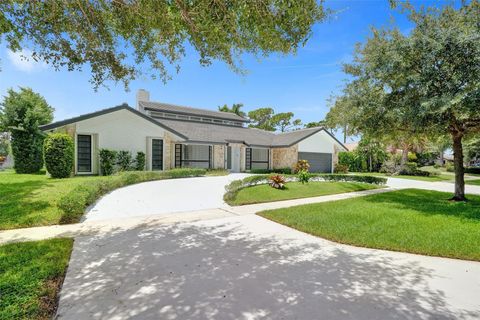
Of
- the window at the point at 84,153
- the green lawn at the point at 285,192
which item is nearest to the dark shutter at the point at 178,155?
the window at the point at 84,153

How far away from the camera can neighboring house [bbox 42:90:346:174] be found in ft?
58.5

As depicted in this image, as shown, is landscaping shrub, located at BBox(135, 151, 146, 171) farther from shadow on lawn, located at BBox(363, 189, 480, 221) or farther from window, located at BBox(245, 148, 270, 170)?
shadow on lawn, located at BBox(363, 189, 480, 221)

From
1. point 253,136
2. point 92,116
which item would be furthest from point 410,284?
point 253,136

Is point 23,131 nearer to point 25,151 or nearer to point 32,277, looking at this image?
point 25,151

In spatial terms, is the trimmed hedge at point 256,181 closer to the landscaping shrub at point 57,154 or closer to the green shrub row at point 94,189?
the green shrub row at point 94,189

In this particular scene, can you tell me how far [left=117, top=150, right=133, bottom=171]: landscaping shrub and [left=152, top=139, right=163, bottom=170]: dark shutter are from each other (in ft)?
7.45

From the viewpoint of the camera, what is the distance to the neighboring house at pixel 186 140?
17.8 m

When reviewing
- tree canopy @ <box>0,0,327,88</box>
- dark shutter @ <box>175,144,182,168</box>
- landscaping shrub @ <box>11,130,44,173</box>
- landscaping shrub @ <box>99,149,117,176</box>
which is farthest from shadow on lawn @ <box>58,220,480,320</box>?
landscaping shrub @ <box>11,130,44,173</box>

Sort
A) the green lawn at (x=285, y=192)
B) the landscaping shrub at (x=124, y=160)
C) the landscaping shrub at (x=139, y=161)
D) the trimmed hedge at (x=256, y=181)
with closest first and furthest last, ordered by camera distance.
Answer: the green lawn at (x=285, y=192)
the trimmed hedge at (x=256, y=181)
the landscaping shrub at (x=124, y=160)
the landscaping shrub at (x=139, y=161)

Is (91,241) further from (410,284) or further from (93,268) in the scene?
(410,284)

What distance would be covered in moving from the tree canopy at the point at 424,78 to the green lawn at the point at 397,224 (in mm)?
3657

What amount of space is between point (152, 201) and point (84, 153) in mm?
10050

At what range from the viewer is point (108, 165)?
Answer: 692 inches

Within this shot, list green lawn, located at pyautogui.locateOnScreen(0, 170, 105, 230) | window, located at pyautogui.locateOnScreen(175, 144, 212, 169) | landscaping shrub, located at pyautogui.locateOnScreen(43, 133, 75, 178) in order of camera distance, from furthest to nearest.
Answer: window, located at pyautogui.locateOnScreen(175, 144, 212, 169) < landscaping shrub, located at pyautogui.locateOnScreen(43, 133, 75, 178) < green lawn, located at pyautogui.locateOnScreen(0, 170, 105, 230)
